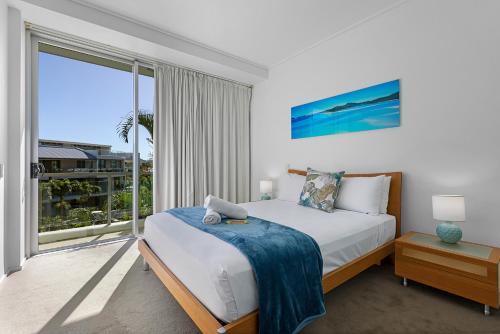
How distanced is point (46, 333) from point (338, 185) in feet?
9.06

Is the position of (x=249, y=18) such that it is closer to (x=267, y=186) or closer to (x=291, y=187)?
(x=291, y=187)

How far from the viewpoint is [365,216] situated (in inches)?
94.2

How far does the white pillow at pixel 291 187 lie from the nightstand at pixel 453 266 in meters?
1.32

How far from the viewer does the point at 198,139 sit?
3.95 m

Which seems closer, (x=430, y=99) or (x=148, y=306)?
(x=148, y=306)

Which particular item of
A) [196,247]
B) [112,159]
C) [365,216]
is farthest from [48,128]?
[365,216]

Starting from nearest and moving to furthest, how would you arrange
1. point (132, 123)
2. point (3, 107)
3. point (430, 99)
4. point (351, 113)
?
point (3, 107), point (430, 99), point (351, 113), point (132, 123)

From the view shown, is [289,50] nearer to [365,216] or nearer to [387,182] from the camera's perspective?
[387,182]

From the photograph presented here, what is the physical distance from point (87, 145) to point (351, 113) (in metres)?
3.53

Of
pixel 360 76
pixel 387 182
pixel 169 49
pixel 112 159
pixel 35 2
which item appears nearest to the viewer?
pixel 35 2

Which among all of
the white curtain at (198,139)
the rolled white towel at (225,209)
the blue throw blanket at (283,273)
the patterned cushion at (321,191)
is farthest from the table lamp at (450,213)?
the white curtain at (198,139)

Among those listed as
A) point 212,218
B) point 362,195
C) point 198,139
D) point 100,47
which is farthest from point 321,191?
point 100,47

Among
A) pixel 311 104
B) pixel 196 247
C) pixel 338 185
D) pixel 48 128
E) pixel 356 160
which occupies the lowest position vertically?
pixel 196 247

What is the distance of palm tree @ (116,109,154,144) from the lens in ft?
11.5
